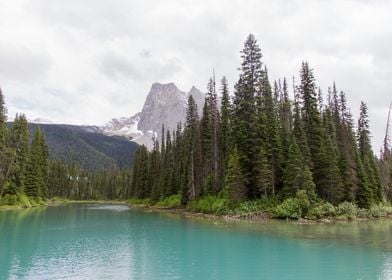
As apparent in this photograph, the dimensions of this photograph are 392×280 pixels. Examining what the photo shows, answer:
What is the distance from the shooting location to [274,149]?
5672cm

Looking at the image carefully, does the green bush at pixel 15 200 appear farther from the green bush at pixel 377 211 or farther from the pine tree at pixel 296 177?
the green bush at pixel 377 211

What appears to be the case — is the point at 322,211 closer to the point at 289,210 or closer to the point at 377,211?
the point at 289,210

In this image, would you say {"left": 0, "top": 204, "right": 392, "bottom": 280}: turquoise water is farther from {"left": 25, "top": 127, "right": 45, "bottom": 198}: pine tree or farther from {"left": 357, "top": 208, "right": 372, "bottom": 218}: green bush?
{"left": 25, "top": 127, "right": 45, "bottom": 198}: pine tree

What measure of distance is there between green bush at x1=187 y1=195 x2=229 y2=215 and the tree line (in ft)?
4.13

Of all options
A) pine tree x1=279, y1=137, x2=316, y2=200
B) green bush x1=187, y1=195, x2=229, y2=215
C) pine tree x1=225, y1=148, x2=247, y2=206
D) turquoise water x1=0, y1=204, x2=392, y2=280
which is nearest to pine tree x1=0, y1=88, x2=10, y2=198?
green bush x1=187, y1=195, x2=229, y2=215

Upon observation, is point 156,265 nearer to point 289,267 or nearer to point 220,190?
point 289,267

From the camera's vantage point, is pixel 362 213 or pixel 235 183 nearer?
pixel 362 213

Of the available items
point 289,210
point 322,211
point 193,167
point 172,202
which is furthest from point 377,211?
point 172,202

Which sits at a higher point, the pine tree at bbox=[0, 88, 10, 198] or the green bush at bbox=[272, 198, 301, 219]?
the pine tree at bbox=[0, 88, 10, 198]

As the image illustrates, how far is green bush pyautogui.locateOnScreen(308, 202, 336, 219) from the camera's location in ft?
163

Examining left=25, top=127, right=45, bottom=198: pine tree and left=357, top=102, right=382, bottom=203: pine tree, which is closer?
left=357, top=102, right=382, bottom=203: pine tree

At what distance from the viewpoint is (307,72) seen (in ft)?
210

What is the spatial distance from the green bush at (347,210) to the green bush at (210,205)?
1569 centimetres

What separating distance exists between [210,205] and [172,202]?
23.0 m
